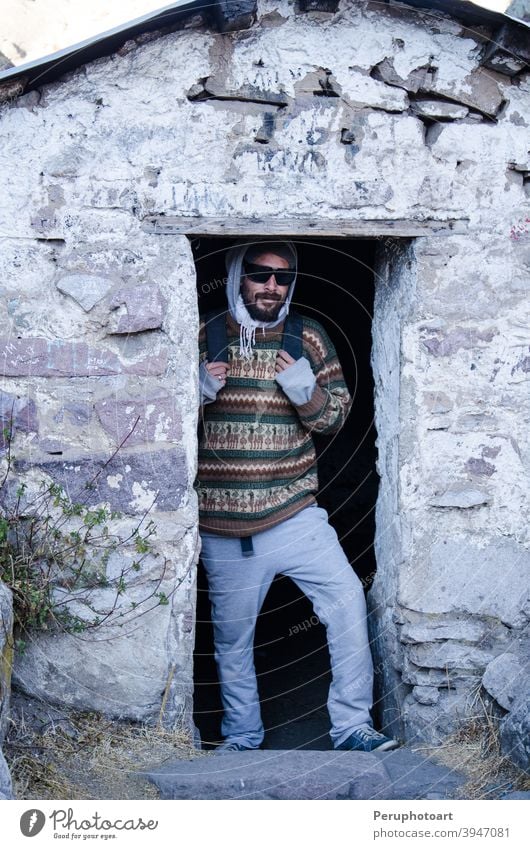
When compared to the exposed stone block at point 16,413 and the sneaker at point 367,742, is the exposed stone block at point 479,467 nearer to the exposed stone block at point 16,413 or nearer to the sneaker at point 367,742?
the sneaker at point 367,742

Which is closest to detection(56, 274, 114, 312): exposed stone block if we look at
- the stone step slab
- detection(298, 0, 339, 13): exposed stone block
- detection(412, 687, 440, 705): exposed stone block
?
detection(298, 0, 339, 13): exposed stone block

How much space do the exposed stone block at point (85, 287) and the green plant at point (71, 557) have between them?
1.93 feet

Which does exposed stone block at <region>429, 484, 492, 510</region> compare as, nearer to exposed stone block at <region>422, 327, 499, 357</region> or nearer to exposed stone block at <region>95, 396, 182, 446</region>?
exposed stone block at <region>422, 327, 499, 357</region>

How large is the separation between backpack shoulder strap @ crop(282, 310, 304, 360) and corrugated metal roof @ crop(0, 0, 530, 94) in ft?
4.45

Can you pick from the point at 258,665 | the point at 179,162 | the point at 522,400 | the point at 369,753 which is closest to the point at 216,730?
the point at 258,665

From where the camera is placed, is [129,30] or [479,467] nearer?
[129,30]

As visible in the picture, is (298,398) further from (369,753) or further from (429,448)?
(369,753)

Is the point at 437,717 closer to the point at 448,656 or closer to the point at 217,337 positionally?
the point at 448,656

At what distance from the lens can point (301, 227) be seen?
13.7ft

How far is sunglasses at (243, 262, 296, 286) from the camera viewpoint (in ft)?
14.9

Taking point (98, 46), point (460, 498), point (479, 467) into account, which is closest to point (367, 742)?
point (460, 498)

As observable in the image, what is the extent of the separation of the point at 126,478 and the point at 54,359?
56 centimetres

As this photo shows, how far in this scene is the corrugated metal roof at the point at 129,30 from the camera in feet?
12.6

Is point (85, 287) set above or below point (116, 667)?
above
